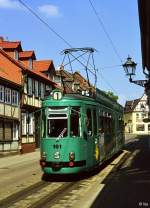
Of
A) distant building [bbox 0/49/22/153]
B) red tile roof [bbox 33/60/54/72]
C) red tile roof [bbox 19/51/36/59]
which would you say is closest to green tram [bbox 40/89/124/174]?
distant building [bbox 0/49/22/153]

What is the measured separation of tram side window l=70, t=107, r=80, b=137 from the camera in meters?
17.8

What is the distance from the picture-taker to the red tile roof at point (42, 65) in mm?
55688

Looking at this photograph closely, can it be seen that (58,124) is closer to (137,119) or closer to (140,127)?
(140,127)

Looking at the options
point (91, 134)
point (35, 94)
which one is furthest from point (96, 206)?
point (35, 94)

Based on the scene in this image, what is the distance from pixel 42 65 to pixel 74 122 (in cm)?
3906

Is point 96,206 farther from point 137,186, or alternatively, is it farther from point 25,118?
point 25,118

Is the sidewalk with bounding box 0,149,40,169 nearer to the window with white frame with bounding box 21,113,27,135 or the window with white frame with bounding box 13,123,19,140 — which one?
the window with white frame with bounding box 13,123,19,140

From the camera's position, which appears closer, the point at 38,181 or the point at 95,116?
the point at 38,181

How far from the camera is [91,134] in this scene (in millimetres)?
18859

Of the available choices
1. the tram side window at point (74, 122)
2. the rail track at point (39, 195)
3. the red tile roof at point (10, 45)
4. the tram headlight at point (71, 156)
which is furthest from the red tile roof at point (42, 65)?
the rail track at point (39, 195)

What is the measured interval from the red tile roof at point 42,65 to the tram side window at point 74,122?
37613 millimetres

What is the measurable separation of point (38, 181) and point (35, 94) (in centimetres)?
3030

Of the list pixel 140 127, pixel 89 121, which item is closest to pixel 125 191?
pixel 89 121

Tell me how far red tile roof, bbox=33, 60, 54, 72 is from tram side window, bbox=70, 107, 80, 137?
37.6m
